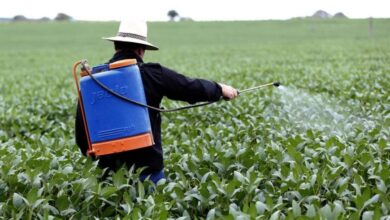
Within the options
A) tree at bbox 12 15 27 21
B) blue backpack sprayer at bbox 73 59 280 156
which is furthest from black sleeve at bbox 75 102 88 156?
tree at bbox 12 15 27 21

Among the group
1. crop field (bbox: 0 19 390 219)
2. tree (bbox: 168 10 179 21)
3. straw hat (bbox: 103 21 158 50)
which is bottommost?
tree (bbox: 168 10 179 21)

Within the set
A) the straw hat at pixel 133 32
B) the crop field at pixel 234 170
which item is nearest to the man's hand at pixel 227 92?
the crop field at pixel 234 170

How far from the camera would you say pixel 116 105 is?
3.82 m

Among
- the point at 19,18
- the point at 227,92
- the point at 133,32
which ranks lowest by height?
the point at 19,18

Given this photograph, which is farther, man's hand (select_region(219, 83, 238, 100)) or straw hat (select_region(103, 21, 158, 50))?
man's hand (select_region(219, 83, 238, 100))

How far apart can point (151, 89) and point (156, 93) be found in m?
0.05

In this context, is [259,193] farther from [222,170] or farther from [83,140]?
[83,140]

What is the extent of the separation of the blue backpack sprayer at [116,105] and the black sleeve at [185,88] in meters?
0.25

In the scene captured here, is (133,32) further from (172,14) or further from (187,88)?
(172,14)

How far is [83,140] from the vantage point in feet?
14.2

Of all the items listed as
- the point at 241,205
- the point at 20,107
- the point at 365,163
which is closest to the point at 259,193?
the point at 241,205

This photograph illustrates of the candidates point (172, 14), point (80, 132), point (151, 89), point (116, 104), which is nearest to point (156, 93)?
point (151, 89)

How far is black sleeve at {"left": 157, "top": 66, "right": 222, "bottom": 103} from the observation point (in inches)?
160

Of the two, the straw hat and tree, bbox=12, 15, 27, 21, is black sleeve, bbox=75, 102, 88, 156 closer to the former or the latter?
the straw hat
